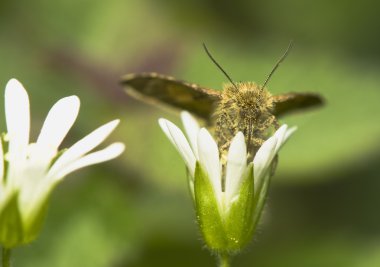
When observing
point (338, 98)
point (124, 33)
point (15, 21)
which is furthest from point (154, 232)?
point (15, 21)

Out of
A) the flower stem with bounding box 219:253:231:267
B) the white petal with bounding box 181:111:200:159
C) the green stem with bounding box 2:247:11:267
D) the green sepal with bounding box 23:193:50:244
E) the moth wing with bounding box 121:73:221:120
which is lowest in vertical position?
the flower stem with bounding box 219:253:231:267

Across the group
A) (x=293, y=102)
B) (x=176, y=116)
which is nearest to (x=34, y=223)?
(x=293, y=102)

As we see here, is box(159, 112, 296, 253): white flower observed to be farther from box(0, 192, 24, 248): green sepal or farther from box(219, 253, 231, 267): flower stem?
box(0, 192, 24, 248): green sepal

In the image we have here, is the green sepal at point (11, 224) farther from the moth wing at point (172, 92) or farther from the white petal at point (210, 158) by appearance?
the moth wing at point (172, 92)

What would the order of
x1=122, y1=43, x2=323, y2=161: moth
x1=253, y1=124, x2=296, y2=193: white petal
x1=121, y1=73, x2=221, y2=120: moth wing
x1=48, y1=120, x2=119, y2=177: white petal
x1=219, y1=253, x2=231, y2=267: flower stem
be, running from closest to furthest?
x1=48, y1=120, x2=119, y2=177: white petal
x1=253, y1=124, x2=296, y2=193: white petal
x1=219, y1=253, x2=231, y2=267: flower stem
x1=122, y1=43, x2=323, y2=161: moth
x1=121, y1=73, x2=221, y2=120: moth wing

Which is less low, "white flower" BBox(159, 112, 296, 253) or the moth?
the moth

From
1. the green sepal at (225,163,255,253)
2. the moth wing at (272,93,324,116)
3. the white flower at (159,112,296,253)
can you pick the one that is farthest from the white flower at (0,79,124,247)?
the moth wing at (272,93,324,116)
